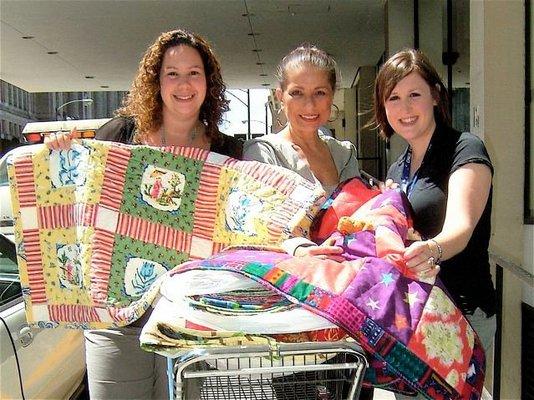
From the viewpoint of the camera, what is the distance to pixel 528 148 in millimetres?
4535

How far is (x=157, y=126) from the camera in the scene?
8.48 ft

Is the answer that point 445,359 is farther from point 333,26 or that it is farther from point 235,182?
point 333,26

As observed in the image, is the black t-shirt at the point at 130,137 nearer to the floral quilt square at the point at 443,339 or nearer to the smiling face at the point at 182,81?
the smiling face at the point at 182,81

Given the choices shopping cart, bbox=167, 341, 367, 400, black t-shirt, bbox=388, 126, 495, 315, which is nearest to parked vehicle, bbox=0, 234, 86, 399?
shopping cart, bbox=167, 341, 367, 400

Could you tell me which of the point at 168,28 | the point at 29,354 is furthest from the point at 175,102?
the point at 168,28

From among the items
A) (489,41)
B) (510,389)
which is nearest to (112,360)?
(510,389)

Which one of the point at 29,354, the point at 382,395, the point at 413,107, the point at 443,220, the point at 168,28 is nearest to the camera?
the point at 443,220

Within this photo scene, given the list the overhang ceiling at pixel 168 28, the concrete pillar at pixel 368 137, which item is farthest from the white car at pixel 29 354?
the concrete pillar at pixel 368 137

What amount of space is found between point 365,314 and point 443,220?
70 cm

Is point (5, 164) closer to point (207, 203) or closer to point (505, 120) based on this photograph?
point (207, 203)

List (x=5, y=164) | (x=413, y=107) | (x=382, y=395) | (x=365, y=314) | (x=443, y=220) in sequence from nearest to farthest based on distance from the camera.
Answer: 1. (x=365, y=314)
2. (x=443, y=220)
3. (x=413, y=107)
4. (x=5, y=164)
5. (x=382, y=395)

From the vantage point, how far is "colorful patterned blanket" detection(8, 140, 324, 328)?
7.62ft

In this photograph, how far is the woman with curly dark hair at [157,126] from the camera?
2.38 meters

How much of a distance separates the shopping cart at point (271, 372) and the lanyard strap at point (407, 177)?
31.3 inches
